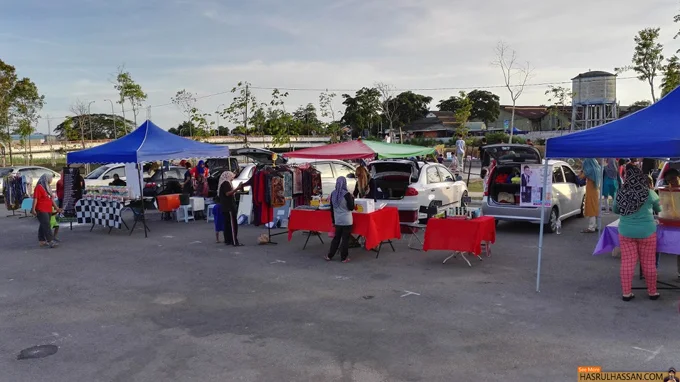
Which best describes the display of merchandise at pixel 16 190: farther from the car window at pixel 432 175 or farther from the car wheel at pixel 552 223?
the car wheel at pixel 552 223

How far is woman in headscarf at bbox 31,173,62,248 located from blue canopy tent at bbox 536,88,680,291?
31.5 ft

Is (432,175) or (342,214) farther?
(432,175)

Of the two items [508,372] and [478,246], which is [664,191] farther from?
[508,372]

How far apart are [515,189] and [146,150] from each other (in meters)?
8.57

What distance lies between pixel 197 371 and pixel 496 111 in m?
82.1

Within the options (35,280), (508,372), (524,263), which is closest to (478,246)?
(524,263)

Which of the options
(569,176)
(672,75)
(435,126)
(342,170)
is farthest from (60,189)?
(435,126)

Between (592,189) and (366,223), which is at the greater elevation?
(592,189)

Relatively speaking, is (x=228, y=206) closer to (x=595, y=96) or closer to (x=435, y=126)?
(x=595, y=96)

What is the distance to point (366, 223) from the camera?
9094mm

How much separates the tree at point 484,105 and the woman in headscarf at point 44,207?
74.9 metres

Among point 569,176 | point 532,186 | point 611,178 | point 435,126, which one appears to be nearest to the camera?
point 532,186

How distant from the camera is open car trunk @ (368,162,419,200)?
12.5 m

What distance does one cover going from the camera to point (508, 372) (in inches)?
177
